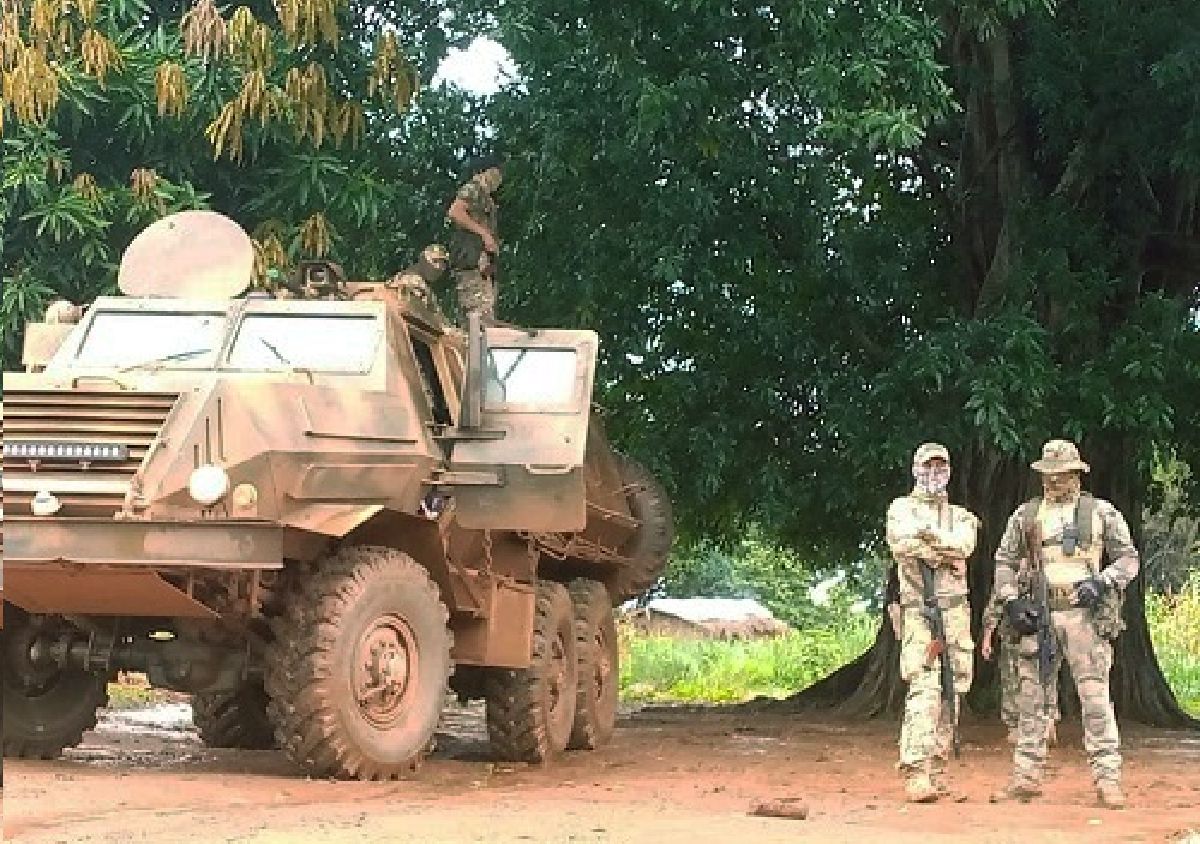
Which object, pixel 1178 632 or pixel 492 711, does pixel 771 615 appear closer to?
pixel 1178 632

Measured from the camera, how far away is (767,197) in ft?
47.0

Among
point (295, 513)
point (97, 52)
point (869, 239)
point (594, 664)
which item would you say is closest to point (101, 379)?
point (295, 513)

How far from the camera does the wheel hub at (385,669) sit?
970 cm

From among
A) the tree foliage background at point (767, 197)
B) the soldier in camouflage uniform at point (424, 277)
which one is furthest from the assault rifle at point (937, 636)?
the soldier in camouflage uniform at point (424, 277)

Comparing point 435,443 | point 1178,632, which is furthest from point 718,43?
point 1178,632

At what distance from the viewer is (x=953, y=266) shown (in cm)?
1669

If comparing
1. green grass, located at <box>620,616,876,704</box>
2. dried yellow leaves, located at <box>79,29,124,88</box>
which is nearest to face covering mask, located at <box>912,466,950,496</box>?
dried yellow leaves, located at <box>79,29,124,88</box>

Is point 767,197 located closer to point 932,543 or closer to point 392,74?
point 392,74

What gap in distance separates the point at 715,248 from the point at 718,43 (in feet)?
6.32

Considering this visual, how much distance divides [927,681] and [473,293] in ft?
16.0

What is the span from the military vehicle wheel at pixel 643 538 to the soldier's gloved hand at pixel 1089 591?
16.1 ft

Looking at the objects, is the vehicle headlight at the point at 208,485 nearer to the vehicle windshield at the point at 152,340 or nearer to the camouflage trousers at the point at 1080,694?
the vehicle windshield at the point at 152,340

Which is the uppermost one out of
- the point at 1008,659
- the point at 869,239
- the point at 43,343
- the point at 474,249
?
the point at 869,239

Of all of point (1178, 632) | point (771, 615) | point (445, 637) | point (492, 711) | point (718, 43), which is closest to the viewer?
point (445, 637)
